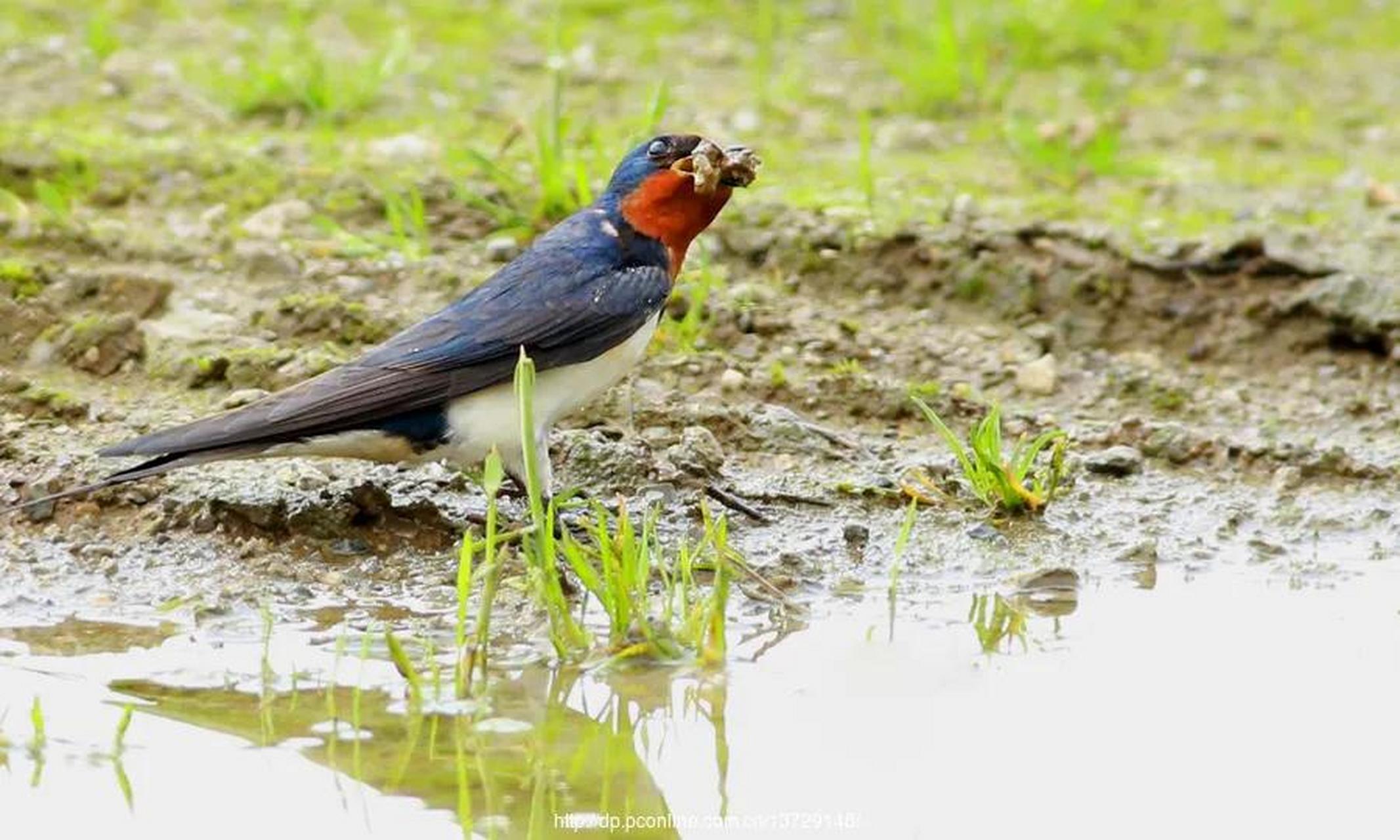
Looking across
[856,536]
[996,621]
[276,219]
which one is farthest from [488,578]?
[276,219]

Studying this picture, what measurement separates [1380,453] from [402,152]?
270 centimetres

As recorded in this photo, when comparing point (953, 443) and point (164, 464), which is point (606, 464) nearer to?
point (953, 443)

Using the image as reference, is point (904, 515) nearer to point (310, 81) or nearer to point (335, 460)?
point (335, 460)

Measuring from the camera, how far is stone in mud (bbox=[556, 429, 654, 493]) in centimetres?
515

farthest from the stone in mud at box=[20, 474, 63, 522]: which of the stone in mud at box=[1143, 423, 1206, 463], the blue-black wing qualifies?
the stone in mud at box=[1143, 423, 1206, 463]

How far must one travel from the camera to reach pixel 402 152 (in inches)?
262

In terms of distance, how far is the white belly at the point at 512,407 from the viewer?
484cm

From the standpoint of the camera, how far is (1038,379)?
5777 millimetres

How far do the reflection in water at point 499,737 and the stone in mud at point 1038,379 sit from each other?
1.91m

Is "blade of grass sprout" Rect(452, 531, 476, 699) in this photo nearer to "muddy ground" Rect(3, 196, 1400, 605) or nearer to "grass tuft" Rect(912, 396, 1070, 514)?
"muddy ground" Rect(3, 196, 1400, 605)

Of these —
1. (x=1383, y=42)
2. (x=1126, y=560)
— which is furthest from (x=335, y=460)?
(x=1383, y=42)

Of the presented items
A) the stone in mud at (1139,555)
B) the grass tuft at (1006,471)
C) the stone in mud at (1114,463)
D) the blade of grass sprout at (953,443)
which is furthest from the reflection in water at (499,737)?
the stone in mud at (1114,463)

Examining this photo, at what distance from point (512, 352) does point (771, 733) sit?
4.20 ft

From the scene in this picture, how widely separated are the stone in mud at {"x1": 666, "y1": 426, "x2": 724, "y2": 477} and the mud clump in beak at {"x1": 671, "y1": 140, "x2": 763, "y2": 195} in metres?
0.53
